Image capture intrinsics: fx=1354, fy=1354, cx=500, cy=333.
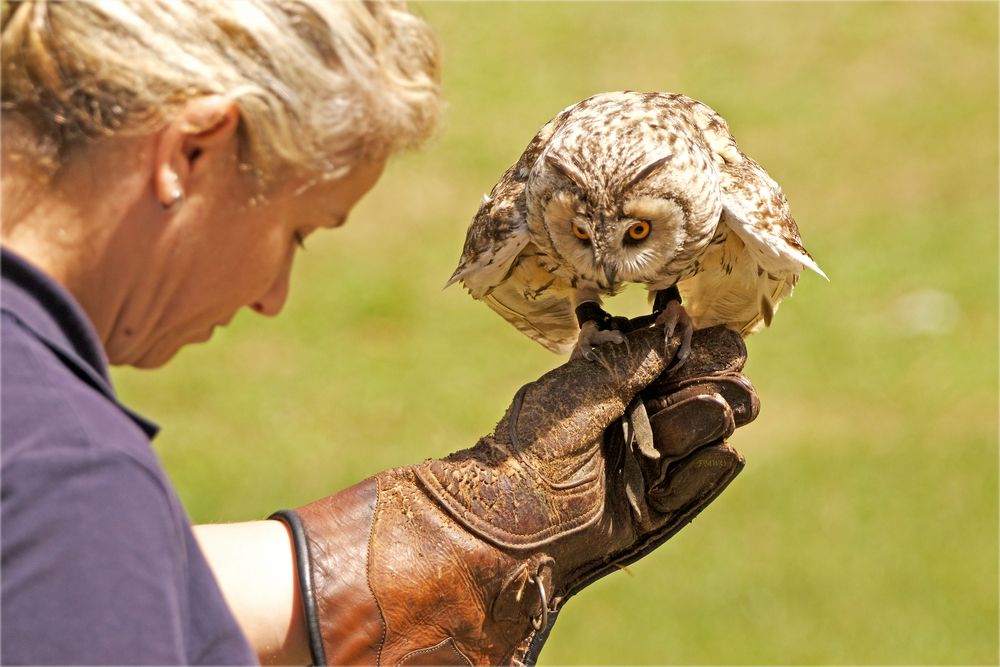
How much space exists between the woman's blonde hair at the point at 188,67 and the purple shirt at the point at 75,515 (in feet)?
0.60

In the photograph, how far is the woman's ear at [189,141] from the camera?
5.09 feet

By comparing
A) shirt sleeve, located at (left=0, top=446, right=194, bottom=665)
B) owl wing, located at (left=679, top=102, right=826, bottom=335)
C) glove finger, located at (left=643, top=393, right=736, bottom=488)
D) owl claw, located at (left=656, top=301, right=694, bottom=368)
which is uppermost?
owl wing, located at (left=679, top=102, right=826, bottom=335)

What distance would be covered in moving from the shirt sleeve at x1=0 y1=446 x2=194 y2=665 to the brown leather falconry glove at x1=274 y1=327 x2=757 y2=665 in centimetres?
96

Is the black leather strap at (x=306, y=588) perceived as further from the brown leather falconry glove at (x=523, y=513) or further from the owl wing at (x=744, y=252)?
the owl wing at (x=744, y=252)

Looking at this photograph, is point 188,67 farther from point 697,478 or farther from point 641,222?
point 641,222

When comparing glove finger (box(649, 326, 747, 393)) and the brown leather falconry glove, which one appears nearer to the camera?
the brown leather falconry glove

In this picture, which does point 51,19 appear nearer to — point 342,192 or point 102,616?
point 342,192

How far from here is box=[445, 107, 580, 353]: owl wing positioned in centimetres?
335

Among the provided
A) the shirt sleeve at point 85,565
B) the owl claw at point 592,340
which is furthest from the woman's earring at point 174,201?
the owl claw at point 592,340

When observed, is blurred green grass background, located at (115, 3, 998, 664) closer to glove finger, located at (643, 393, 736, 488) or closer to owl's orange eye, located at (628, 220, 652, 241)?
owl's orange eye, located at (628, 220, 652, 241)

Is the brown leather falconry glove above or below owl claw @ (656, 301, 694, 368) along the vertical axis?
below

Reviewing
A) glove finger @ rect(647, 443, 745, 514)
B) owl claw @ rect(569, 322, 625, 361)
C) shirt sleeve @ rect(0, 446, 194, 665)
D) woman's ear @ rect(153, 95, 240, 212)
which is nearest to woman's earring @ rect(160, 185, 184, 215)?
woman's ear @ rect(153, 95, 240, 212)

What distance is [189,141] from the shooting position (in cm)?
158

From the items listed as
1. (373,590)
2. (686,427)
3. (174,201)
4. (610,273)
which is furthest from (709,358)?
(174,201)
